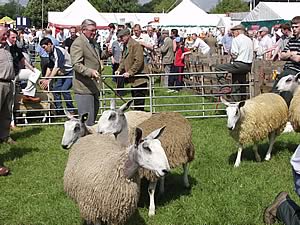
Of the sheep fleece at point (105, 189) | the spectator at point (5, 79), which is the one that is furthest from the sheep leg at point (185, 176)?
the spectator at point (5, 79)

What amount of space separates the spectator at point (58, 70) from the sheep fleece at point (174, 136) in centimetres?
499

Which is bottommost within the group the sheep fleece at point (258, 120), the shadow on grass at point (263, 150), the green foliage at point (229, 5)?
the shadow on grass at point (263, 150)

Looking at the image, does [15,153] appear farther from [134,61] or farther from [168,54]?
[168,54]

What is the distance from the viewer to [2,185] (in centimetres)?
671

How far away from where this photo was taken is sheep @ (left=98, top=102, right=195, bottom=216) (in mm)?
5660

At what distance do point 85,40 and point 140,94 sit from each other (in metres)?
4.55

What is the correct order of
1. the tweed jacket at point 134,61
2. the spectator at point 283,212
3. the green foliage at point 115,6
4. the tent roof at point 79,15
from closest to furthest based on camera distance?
the spectator at point 283,212
the tweed jacket at point 134,61
the tent roof at point 79,15
the green foliage at point 115,6

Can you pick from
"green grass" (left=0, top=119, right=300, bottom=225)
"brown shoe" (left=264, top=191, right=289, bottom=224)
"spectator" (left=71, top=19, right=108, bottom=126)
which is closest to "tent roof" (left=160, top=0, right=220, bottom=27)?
"green grass" (left=0, top=119, right=300, bottom=225)

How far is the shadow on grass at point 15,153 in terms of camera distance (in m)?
8.05

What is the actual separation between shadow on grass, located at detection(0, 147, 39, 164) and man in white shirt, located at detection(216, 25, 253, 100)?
497 cm

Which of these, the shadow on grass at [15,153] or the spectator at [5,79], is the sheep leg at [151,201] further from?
the shadow on grass at [15,153]

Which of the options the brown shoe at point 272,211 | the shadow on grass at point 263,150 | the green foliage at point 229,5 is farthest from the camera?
the green foliage at point 229,5

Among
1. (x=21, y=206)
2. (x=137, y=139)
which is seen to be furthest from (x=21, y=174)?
(x=137, y=139)

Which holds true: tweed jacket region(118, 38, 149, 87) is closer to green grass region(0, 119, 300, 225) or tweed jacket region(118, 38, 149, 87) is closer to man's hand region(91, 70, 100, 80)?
green grass region(0, 119, 300, 225)
